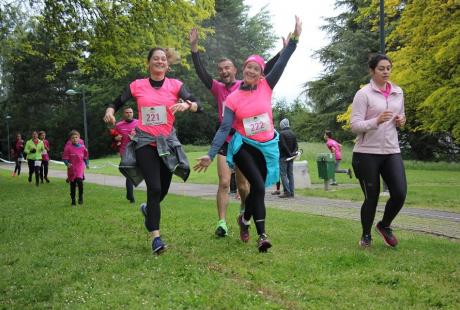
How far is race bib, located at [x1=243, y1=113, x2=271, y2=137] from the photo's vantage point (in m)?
5.50

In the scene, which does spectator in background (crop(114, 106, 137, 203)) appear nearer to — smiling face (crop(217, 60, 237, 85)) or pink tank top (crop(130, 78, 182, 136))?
smiling face (crop(217, 60, 237, 85))

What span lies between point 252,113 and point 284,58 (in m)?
0.71

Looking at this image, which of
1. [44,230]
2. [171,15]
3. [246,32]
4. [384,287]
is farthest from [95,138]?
[384,287]

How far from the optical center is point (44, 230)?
7.43 metres

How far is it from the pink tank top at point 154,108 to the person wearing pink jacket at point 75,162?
6.00 metres

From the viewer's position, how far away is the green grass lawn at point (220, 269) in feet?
12.6

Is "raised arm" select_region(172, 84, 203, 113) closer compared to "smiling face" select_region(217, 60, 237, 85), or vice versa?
"raised arm" select_region(172, 84, 203, 113)

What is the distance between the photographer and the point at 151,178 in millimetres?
5480

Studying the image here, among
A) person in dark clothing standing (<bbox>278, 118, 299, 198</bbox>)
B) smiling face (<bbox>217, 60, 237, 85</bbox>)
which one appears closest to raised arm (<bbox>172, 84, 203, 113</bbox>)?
smiling face (<bbox>217, 60, 237, 85</bbox>)

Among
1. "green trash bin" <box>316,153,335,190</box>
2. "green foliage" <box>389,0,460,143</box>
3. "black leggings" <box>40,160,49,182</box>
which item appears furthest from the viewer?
"black leggings" <box>40,160,49,182</box>

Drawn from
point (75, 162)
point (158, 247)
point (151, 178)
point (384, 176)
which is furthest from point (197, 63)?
point (75, 162)

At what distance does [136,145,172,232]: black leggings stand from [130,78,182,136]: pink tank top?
22cm

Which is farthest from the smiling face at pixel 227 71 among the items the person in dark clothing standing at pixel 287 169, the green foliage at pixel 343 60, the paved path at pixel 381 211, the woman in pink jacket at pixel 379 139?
the green foliage at pixel 343 60

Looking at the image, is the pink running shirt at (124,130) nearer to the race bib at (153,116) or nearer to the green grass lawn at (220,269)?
the green grass lawn at (220,269)
